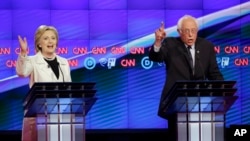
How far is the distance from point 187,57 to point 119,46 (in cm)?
302

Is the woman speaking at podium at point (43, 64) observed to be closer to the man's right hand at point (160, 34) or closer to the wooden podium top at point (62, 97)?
the wooden podium top at point (62, 97)

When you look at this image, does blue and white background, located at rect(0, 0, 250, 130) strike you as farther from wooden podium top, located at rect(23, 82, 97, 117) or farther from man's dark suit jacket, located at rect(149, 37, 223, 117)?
wooden podium top, located at rect(23, 82, 97, 117)

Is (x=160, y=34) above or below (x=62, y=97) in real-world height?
above

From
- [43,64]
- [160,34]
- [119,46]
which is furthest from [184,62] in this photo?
[119,46]

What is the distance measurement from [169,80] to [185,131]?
723mm

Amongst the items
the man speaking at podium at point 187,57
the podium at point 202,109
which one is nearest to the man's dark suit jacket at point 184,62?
the man speaking at podium at point 187,57

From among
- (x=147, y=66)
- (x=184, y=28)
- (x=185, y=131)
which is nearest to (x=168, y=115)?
(x=185, y=131)

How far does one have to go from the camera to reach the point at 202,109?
7367mm

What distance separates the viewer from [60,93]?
7195 mm

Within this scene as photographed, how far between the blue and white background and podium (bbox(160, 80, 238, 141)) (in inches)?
138

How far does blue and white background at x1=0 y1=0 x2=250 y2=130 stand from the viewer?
1093 cm

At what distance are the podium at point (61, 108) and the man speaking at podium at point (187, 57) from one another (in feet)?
3.02

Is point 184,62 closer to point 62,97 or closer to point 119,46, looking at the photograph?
point 62,97

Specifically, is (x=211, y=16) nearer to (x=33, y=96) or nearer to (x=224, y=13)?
(x=224, y=13)
